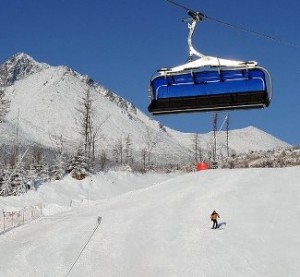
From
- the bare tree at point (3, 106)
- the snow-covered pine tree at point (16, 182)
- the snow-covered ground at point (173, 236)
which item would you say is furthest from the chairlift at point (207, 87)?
the bare tree at point (3, 106)

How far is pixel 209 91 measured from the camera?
43.1 ft

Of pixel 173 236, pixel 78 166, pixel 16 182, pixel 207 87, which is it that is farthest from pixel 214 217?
pixel 78 166

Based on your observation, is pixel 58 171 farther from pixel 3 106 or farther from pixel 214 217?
pixel 214 217

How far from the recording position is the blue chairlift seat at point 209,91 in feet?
41.7

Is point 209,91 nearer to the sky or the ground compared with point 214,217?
nearer to the sky

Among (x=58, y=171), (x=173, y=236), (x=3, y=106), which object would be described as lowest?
(x=173, y=236)

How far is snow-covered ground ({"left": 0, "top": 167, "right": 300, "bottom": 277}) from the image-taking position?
2380cm

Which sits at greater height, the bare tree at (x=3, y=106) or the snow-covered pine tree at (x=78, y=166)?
the bare tree at (x=3, y=106)

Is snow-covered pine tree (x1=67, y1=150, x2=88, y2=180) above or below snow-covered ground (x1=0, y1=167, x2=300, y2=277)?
above

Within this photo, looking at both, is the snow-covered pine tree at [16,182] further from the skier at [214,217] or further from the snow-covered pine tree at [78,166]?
the skier at [214,217]

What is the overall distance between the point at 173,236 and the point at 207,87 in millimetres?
15290

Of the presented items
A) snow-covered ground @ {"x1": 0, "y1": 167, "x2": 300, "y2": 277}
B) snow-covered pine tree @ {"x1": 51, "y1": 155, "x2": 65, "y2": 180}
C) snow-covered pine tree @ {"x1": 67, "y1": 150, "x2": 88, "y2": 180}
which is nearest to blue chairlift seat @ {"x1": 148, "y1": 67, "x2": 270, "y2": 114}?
snow-covered ground @ {"x1": 0, "y1": 167, "x2": 300, "y2": 277}

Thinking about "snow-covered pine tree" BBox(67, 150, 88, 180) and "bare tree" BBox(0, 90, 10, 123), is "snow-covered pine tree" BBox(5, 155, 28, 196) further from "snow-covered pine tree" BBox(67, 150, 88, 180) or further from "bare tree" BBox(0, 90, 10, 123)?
"snow-covered pine tree" BBox(67, 150, 88, 180)

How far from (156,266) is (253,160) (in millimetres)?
46887
